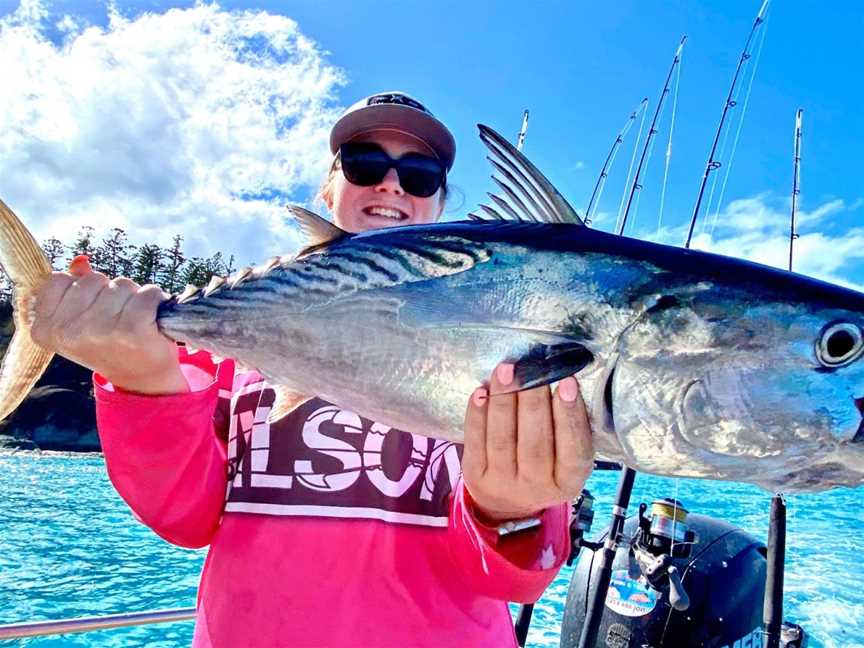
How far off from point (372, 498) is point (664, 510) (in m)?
2.69

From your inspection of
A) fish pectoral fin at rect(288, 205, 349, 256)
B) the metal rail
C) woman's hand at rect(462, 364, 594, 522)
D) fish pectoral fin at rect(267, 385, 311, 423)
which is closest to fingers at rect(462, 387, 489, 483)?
woman's hand at rect(462, 364, 594, 522)

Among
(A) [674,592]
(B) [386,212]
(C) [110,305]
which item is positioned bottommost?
(A) [674,592]

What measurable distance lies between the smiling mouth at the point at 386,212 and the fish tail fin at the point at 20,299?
1234 mm

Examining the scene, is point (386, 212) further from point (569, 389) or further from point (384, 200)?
point (569, 389)

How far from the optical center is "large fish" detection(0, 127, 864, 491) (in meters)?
1.26

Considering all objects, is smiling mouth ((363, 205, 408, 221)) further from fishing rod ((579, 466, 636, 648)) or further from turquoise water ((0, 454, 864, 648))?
turquoise water ((0, 454, 864, 648))

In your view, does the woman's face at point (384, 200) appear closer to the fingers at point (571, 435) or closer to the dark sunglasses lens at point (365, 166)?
the dark sunglasses lens at point (365, 166)

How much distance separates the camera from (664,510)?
3945 mm

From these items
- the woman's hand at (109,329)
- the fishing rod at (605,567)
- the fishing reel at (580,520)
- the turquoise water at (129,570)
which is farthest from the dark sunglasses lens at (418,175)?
the turquoise water at (129,570)

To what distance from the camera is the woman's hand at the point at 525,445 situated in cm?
141

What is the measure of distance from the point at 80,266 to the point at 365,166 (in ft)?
3.98

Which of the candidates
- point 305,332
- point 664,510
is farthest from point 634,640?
point 305,332

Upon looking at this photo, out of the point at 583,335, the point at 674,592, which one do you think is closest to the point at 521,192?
the point at 583,335

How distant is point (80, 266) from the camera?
6.44 ft
